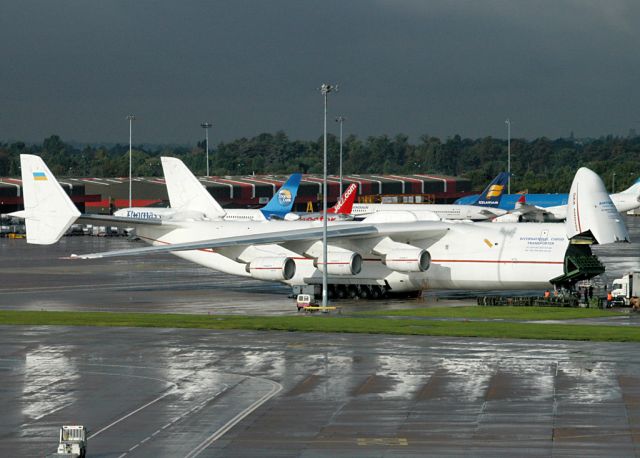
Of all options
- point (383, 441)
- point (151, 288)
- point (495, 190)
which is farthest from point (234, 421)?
point (495, 190)

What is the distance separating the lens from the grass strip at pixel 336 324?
38.2 m

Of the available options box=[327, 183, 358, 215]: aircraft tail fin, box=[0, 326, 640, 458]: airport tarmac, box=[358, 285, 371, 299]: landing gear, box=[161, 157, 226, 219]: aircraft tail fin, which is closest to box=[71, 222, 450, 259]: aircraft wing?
box=[358, 285, 371, 299]: landing gear

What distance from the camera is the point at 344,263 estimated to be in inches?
2037

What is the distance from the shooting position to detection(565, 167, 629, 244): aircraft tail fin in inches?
1879

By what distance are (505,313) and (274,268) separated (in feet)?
39.0

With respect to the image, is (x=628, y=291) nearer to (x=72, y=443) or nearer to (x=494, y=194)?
(x=72, y=443)

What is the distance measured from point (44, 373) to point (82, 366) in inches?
56.2

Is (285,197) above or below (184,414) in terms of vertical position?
above

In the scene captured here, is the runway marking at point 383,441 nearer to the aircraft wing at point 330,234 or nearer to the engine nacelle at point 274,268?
the aircraft wing at point 330,234

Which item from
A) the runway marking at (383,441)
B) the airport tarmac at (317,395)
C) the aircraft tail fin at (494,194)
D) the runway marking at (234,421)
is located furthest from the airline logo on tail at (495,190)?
the runway marking at (383,441)

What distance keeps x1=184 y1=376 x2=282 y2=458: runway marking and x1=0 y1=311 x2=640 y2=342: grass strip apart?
35.5 ft

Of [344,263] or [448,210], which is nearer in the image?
[344,263]

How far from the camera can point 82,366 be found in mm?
32125

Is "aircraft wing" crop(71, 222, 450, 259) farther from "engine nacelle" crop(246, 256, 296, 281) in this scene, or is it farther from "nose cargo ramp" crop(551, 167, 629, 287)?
"nose cargo ramp" crop(551, 167, 629, 287)
